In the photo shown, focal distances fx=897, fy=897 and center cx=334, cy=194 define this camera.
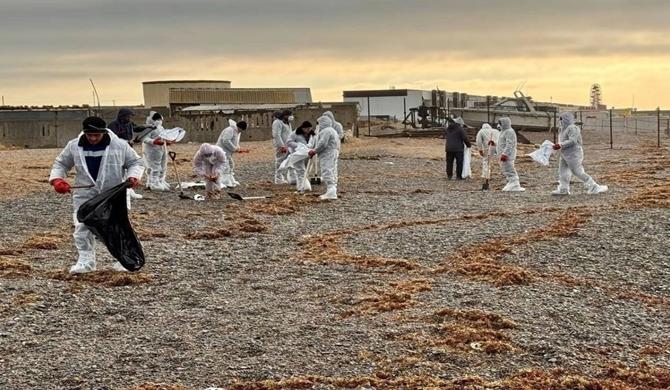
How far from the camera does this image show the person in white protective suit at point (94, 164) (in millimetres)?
10195

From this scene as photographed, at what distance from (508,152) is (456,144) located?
3.50m

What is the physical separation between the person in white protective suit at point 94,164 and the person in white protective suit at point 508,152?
11509 mm

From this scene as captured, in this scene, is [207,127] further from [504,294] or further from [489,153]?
[504,294]

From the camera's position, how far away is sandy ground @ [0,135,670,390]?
685 cm

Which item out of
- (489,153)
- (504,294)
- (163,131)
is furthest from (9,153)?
(504,294)

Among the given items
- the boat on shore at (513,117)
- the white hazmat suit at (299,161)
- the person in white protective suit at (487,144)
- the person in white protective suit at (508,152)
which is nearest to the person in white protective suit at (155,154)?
the white hazmat suit at (299,161)

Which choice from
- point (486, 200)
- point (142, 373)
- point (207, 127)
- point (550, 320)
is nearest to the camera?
point (142, 373)

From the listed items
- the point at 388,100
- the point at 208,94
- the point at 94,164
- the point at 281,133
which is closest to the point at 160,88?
the point at 208,94

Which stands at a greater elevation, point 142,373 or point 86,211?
point 86,211

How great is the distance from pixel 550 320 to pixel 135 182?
4.82 m

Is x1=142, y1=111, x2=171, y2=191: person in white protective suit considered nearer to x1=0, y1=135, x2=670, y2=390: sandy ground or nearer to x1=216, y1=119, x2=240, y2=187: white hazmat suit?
x1=216, y1=119, x2=240, y2=187: white hazmat suit

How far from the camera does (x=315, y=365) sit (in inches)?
273

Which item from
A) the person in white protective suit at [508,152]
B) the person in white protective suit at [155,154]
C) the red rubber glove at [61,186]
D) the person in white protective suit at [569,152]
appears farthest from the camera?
the person in white protective suit at [508,152]

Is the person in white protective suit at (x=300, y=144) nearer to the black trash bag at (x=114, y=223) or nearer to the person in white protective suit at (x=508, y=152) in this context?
the person in white protective suit at (x=508, y=152)
